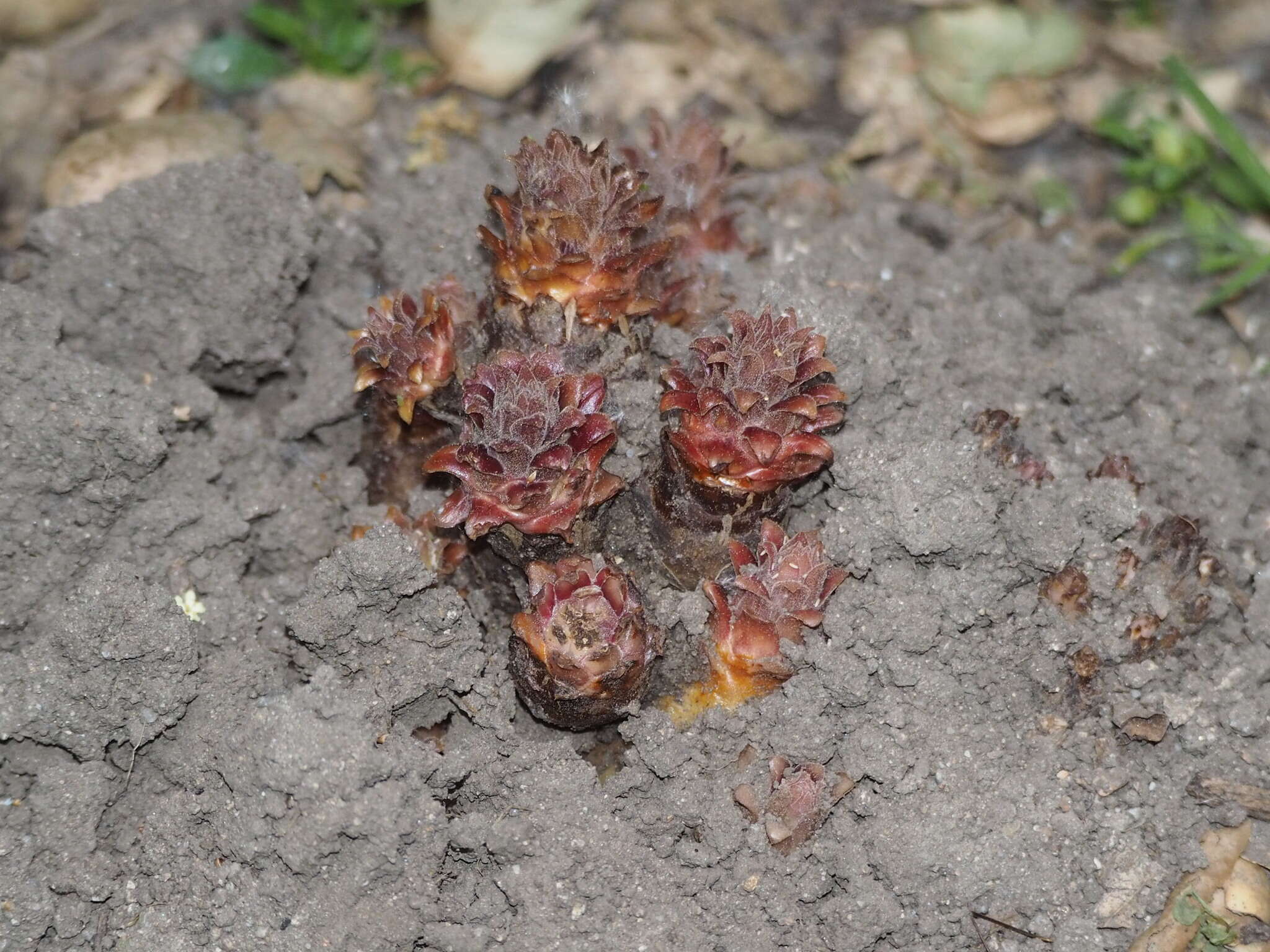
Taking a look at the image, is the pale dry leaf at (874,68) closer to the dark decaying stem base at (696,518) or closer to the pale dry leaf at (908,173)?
the pale dry leaf at (908,173)

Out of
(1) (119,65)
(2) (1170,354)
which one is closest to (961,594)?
(2) (1170,354)

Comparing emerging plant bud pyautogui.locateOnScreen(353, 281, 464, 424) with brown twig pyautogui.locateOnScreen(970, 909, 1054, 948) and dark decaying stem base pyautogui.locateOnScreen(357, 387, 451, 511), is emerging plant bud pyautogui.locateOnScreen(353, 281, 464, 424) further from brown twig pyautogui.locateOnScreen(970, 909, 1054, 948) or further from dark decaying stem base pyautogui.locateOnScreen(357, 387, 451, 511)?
brown twig pyautogui.locateOnScreen(970, 909, 1054, 948)

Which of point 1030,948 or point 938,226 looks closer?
point 1030,948

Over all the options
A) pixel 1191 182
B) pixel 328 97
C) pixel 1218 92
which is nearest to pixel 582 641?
pixel 328 97

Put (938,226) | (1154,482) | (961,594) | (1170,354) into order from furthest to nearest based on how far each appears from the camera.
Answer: (938,226) → (1170,354) → (1154,482) → (961,594)

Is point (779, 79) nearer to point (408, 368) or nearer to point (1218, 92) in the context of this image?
point (1218, 92)

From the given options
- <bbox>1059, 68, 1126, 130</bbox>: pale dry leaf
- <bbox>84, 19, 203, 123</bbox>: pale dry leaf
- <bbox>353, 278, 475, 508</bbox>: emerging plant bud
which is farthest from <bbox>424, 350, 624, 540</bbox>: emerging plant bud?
<bbox>1059, 68, 1126, 130</bbox>: pale dry leaf

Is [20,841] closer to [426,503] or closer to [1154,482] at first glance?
[426,503]
